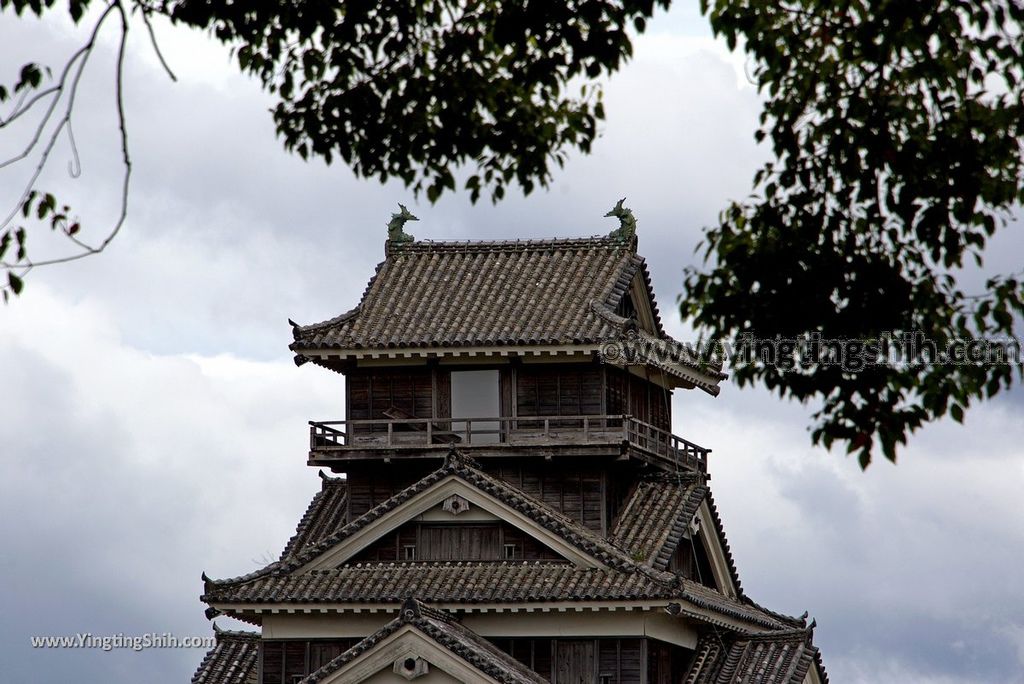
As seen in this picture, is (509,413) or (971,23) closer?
(971,23)

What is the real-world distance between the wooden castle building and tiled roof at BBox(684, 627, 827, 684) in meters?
0.06

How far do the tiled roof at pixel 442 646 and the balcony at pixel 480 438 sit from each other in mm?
4706

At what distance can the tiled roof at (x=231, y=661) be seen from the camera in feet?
140

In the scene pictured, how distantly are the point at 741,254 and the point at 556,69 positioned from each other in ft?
11.2

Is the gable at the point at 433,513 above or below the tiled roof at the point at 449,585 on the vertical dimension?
above

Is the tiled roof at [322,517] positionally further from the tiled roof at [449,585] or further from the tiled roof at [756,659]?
the tiled roof at [756,659]

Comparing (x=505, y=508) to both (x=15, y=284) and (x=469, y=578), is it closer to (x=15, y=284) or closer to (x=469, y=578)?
(x=469, y=578)

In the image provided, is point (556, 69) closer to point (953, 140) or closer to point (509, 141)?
point (509, 141)

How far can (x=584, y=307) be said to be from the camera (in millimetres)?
41656

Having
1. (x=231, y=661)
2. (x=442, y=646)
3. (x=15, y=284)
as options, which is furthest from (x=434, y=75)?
(x=231, y=661)

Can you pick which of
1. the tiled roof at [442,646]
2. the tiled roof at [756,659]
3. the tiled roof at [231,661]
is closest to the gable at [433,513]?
the tiled roof at [442,646]

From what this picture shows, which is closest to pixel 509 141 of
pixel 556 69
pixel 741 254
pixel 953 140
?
pixel 556 69

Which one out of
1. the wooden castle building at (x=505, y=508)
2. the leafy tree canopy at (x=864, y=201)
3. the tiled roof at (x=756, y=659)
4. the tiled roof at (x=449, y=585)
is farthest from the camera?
the tiled roof at (x=756, y=659)

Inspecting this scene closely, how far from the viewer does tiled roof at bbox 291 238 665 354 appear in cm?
4097
